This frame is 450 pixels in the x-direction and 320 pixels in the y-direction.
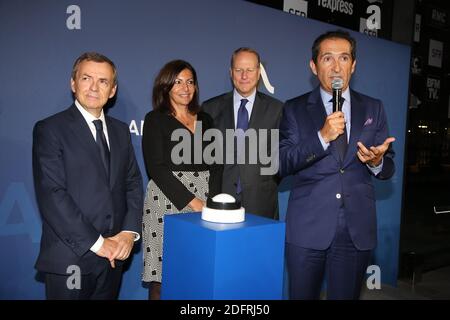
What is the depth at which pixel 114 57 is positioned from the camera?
276 cm

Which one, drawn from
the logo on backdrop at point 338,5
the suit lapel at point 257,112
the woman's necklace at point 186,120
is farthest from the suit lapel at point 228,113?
the logo on backdrop at point 338,5

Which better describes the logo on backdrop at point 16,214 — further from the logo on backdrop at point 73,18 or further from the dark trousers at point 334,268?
the dark trousers at point 334,268

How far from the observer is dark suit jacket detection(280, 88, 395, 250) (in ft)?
6.71

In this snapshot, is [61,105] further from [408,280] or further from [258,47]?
[408,280]

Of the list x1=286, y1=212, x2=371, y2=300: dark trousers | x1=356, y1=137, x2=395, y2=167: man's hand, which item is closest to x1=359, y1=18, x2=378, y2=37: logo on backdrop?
x1=356, y1=137, x2=395, y2=167: man's hand

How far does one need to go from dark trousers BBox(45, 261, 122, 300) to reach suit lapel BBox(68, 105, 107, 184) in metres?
0.48

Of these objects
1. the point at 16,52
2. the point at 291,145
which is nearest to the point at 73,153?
the point at 16,52

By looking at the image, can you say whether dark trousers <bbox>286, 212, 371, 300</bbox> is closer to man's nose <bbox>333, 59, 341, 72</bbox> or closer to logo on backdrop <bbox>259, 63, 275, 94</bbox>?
man's nose <bbox>333, 59, 341, 72</bbox>

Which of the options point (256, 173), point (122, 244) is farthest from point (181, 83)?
point (122, 244)

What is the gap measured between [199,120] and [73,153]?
0.86 meters

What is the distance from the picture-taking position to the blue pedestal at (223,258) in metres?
1.35

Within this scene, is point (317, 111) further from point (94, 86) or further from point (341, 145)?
point (94, 86)

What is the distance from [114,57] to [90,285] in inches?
56.0

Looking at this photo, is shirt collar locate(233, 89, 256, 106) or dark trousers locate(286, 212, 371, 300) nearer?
dark trousers locate(286, 212, 371, 300)
